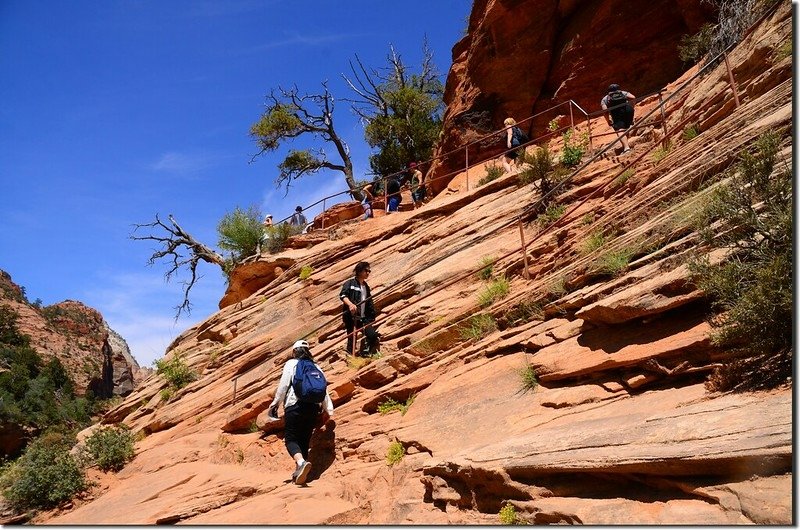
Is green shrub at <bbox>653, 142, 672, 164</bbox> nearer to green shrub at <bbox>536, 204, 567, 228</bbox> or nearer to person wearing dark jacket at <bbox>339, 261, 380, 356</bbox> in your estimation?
green shrub at <bbox>536, 204, 567, 228</bbox>

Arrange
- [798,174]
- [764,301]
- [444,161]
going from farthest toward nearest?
[444,161], [798,174], [764,301]

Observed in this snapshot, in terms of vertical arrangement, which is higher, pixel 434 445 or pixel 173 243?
pixel 173 243

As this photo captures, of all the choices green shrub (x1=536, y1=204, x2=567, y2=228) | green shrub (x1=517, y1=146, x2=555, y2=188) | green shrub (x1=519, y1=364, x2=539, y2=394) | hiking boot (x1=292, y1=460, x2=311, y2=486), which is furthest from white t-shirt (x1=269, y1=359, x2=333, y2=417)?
green shrub (x1=517, y1=146, x2=555, y2=188)

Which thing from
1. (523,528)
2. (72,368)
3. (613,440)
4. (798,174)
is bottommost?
(523,528)

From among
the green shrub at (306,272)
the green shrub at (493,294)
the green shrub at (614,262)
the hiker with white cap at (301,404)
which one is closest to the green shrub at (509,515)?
Answer: the green shrub at (614,262)

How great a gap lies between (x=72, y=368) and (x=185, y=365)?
4512 cm

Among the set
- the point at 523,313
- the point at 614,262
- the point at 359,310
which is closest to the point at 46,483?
the point at 359,310

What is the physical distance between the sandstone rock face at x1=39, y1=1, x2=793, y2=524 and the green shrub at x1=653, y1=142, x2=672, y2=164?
21cm

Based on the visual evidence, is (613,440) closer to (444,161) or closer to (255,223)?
(444,161)

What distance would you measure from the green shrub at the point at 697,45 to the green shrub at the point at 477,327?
29.9 ft

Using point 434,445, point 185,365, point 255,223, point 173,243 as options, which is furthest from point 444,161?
point 434,445

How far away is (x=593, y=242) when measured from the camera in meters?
7.76

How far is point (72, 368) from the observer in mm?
53781

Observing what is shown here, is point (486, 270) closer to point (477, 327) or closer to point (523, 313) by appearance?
point (477, 327)
